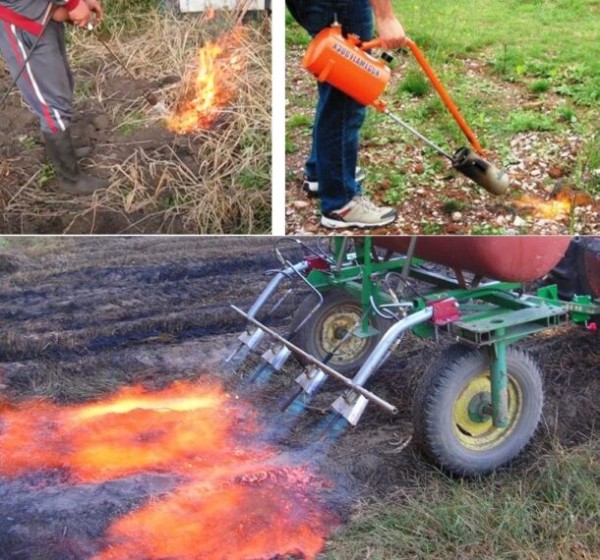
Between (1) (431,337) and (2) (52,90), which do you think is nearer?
(1) (431,337)

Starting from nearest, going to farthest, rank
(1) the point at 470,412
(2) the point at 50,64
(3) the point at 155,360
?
(1) the point at 470,412 → (3) the point at 155,360 → (2) the point at 50,64

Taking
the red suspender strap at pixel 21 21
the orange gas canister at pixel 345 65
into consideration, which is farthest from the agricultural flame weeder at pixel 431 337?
the red suspender strap at pixel 21 21

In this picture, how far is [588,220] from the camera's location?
2252 millimetres

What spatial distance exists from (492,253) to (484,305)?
122mm

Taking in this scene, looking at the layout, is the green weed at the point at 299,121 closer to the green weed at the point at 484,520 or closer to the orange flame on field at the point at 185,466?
the orange flame on field at the point at 185,466

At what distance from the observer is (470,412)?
1.94 meters

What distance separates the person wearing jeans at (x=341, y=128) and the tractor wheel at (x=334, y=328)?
20 cm

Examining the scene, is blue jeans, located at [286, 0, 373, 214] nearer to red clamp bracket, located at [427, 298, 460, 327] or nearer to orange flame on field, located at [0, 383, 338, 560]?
red clamp bracket, located at [427, 298, 460, 327]

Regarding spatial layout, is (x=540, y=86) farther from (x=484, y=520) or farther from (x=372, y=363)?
(x=484, y=520)

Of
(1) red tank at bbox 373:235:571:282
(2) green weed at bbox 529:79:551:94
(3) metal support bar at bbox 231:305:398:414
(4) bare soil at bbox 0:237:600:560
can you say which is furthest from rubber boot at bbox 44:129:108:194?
(2) green weed at bbox 529:79:551:94

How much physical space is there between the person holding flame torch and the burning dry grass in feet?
0.12

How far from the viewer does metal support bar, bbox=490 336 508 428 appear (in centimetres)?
190

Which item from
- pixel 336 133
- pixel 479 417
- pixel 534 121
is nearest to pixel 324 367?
pixel 479 417

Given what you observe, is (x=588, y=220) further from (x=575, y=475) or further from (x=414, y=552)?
(x=414, y=552)
